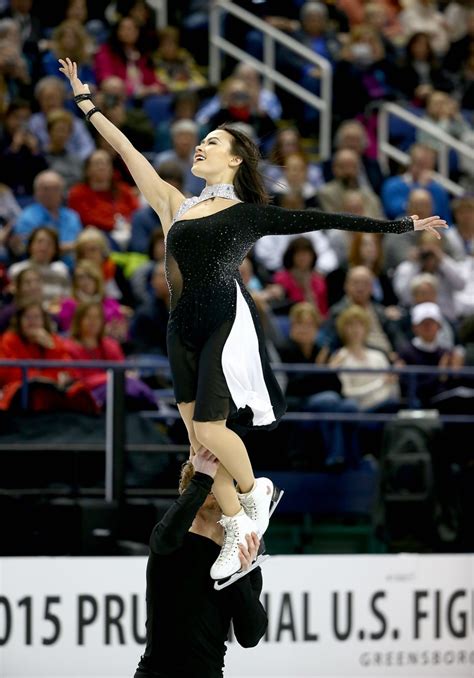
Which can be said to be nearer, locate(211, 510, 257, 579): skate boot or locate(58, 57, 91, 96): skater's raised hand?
locate(211, 510, 257, 579): skate boot

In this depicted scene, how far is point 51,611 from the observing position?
7.33m

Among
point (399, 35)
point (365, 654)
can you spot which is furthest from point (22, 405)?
point (399, 35)

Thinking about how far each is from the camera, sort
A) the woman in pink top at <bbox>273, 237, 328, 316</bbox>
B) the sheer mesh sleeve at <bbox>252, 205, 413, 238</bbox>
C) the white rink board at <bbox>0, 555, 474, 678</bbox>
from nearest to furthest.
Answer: the sheer mesh sleeve at <bbox>252, 205, 413, 238</bbox> → the white rink board at <bbox>0, 555, 474, 678</bbox> → the woman in pink top at <bbox>273, 237, 328, 316</bbox>

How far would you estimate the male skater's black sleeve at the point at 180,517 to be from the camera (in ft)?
15.2

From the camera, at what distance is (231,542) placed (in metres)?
4.76

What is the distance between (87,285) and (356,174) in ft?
9.88

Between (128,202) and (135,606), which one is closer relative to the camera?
(135,606)

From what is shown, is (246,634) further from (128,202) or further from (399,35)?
(399,35)

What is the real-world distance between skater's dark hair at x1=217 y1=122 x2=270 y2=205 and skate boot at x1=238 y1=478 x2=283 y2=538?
91cm

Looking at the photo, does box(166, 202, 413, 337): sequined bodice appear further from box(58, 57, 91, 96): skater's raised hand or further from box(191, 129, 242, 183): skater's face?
box(58, 57, 91, 96): skater's raised hand

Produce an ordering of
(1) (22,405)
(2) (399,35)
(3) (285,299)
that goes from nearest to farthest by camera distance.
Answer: (1) (22,405) → (3) (285,299) → (2) (399,35)

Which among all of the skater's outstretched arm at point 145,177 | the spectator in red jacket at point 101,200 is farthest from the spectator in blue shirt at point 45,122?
the skater's outstretched arm at point 145,177

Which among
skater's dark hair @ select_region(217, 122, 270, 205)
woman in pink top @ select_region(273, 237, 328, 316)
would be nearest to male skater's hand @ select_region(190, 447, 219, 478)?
skater's dark hair @ select_region(217, 122, 270, 205)

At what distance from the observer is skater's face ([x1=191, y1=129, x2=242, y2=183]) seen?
4902mm
